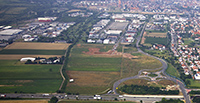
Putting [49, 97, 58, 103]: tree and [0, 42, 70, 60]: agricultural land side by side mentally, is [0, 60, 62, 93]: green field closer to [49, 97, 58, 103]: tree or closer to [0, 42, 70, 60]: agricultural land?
[49, 97, 58, 103]: tree

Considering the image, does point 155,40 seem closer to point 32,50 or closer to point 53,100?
point 32,50

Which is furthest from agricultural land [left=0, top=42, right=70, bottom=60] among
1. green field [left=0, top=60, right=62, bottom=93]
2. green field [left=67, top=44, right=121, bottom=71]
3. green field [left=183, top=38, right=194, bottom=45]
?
green field [left=183, top=38, right=194, bottom=45]

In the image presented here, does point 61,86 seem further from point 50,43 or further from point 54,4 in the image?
point 54,4

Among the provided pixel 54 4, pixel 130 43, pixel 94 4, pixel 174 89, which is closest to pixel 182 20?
pixel 130 43

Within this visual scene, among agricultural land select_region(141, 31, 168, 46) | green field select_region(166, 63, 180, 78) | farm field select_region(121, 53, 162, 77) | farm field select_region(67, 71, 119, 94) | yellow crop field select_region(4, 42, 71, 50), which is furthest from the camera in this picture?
agricultural land select_region(141, 31, 168, 46)

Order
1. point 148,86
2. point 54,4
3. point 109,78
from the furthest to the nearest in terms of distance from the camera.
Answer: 1. point 54,4
2. point 109,78
3. point 148,86

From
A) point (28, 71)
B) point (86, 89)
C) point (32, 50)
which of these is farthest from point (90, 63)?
point (32, 50)
